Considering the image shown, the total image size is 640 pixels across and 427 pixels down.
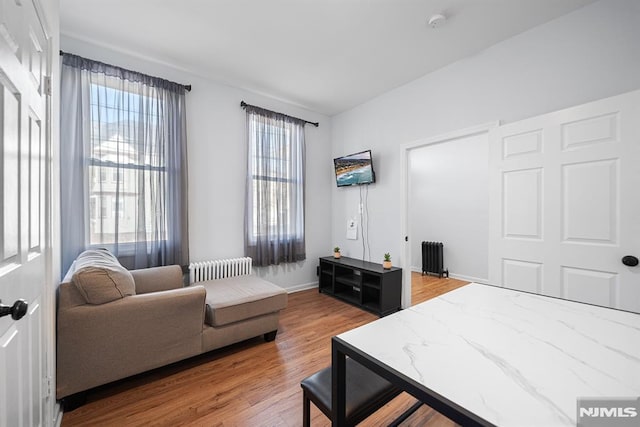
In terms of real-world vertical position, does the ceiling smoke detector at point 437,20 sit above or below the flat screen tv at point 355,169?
above

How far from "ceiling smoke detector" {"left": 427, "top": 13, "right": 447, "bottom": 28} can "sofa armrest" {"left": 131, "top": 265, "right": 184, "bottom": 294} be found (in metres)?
3.45

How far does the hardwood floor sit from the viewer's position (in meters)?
1.58

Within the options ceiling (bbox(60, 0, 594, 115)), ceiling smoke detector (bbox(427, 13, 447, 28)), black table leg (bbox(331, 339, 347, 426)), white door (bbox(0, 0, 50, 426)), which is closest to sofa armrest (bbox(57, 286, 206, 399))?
white door (bbox(0, 0, 50, 426))

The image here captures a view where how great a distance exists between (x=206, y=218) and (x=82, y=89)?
170 cm

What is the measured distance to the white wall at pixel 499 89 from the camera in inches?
77.4

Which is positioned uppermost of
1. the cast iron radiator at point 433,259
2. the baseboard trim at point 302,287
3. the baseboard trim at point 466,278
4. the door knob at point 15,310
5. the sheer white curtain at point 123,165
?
the sheer white curtain at point 123,165

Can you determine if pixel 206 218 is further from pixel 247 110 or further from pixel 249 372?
pixel 249 372

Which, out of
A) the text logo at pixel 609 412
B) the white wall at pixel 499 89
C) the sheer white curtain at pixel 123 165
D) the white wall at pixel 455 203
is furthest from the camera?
the white wall at pixel 455 203

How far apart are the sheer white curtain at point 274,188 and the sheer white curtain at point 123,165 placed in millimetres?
861

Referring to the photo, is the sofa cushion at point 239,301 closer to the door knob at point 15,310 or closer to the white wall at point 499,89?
the door knob at point 15,310

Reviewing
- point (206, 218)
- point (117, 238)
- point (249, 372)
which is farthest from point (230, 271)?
point (249, 372)

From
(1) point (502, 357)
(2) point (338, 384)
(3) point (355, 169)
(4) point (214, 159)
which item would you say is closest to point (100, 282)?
(2) point (338, 384)

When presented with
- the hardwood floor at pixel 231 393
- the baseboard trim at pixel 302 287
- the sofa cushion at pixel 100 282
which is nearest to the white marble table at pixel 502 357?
the hardwood floor at pixel 231 393

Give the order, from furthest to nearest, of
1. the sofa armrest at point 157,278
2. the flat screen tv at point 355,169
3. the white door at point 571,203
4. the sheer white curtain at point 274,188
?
the flat screen tv at point 355,169, the sheer white curtain at point 274,188, the sofa armrest at point 157,278, the white door at point 571,203
